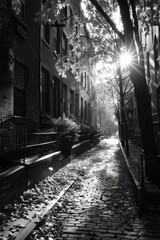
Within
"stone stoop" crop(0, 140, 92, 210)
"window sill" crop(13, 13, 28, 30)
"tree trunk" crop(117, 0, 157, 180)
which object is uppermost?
"window sill" crop(13, 13, 28, 30)

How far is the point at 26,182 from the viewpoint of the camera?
5977mm

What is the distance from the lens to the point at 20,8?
32.5 ft

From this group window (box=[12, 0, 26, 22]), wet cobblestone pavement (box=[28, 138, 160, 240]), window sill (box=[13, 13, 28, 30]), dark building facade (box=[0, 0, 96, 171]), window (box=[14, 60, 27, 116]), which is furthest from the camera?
window (box=[14, 60, 27, 116])

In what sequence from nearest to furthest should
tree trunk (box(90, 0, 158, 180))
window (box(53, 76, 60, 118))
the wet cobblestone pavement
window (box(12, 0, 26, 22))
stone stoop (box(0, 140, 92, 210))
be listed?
the wet cobblestone pavement → stone stoop (box(0, 140, 92, 210)) → tree trunk (box(90, 0, 158, 180)) → window (box(12, 0, 26, 22)) → window (box(53, 76, 60, 118))

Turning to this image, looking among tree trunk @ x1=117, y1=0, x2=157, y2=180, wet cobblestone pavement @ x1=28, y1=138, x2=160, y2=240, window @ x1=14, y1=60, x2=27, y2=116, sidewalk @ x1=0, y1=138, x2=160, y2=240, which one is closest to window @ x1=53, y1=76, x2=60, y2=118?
window @ x1=14, y1=60, x2=27, y2=116

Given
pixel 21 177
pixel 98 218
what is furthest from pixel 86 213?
pixel 21 177

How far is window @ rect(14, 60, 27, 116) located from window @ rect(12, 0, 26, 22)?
2.01 m

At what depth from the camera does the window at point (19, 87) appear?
946cm

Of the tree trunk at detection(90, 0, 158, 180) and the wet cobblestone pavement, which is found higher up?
the tree trunk at detection(90, 0, 158, 180)

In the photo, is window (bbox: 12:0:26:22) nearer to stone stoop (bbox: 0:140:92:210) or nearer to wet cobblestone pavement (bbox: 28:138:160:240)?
stone stoop (bbox: 0:140:92:210)

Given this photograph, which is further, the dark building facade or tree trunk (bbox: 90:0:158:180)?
the dark building facade

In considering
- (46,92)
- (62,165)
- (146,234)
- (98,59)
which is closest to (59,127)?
(62,165)

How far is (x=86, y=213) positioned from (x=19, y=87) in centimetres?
638

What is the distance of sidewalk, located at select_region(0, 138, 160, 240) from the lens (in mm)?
3881
